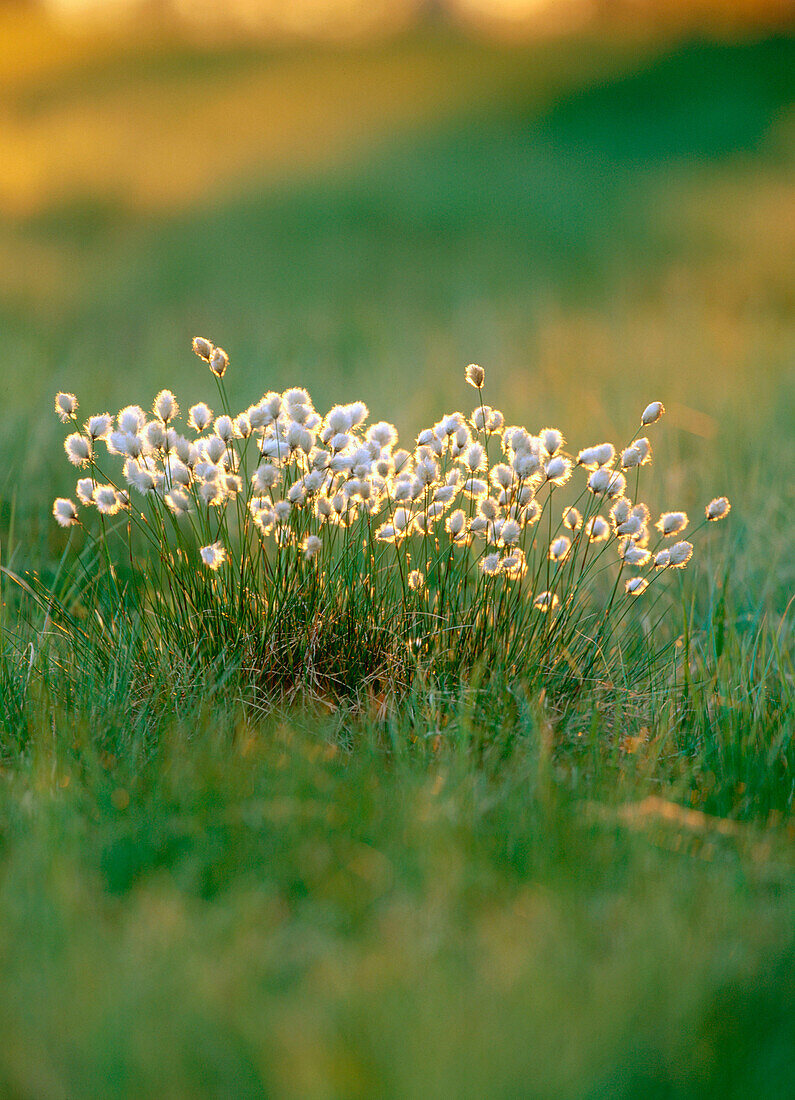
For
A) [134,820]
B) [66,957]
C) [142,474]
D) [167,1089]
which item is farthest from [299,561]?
[167,1089]

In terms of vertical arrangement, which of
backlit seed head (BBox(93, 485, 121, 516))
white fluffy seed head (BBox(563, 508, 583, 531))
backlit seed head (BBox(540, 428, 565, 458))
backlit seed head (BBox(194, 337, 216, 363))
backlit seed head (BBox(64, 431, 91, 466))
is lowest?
backlit seed head (BBox(93, 485, 121, 516))

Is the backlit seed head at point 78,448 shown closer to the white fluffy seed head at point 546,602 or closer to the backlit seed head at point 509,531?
the backlit seed head at point 509,531

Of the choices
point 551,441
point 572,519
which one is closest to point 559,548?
point 572,519

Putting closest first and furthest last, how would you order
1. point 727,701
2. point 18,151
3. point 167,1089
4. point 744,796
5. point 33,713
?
1. point 167,1089
2. point 744,796
3. point 33,713
4. point 727,701
5. point 18,151

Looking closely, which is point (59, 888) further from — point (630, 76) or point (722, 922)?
point (630, 76)

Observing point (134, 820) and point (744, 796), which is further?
point (744, 796)

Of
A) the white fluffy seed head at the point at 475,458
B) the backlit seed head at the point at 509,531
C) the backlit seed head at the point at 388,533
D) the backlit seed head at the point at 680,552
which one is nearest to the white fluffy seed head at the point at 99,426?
the backlit seed head at the point at 388,533

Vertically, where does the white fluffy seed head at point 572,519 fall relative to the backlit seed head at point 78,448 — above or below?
below

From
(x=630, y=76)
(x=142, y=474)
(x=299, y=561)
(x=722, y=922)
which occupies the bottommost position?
(x=722, y=922)

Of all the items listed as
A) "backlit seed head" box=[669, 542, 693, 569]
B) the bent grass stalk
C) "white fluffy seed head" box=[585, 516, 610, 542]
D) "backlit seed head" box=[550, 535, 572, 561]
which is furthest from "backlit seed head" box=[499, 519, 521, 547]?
"backlit seed head" box=[669, 542, 693, 569]

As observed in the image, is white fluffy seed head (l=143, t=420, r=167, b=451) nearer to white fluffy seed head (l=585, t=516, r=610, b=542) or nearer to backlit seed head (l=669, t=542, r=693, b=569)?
white fluffy seed head (l=585, t=516, r=610, b=542)

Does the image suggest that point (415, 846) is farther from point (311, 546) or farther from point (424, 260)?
point (424, 260)
